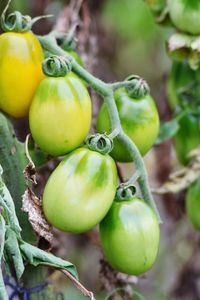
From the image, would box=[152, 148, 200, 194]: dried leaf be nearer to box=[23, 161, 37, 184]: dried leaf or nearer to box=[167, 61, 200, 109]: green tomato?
box=[167, 61, 200, 109]: green tomato

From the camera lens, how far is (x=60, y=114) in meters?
1.05

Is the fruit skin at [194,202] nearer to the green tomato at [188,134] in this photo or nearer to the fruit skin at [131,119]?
the green tomato at [188,134]

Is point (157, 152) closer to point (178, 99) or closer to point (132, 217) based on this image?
point (178, 99)

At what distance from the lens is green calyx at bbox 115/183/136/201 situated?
3.59 ft

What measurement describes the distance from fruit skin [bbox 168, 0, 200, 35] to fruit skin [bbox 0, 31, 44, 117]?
0.35 m

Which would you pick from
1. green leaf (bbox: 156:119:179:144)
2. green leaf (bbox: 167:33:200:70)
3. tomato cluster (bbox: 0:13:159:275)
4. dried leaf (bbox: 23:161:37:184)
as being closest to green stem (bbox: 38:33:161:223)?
tomato cluster (bbox: 0:13:159:275)

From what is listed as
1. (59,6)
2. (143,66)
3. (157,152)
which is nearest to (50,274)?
(157,152)

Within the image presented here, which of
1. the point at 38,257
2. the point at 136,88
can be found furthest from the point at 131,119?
the point at 38,257

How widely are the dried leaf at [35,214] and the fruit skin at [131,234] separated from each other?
9 centimetres

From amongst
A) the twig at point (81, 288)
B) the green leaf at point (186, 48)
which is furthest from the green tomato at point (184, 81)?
the twig at point (81, 288)

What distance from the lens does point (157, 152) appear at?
212 cm

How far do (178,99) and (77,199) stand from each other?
0.63 metres

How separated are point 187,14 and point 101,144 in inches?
16.4

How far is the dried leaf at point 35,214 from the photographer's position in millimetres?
1055
